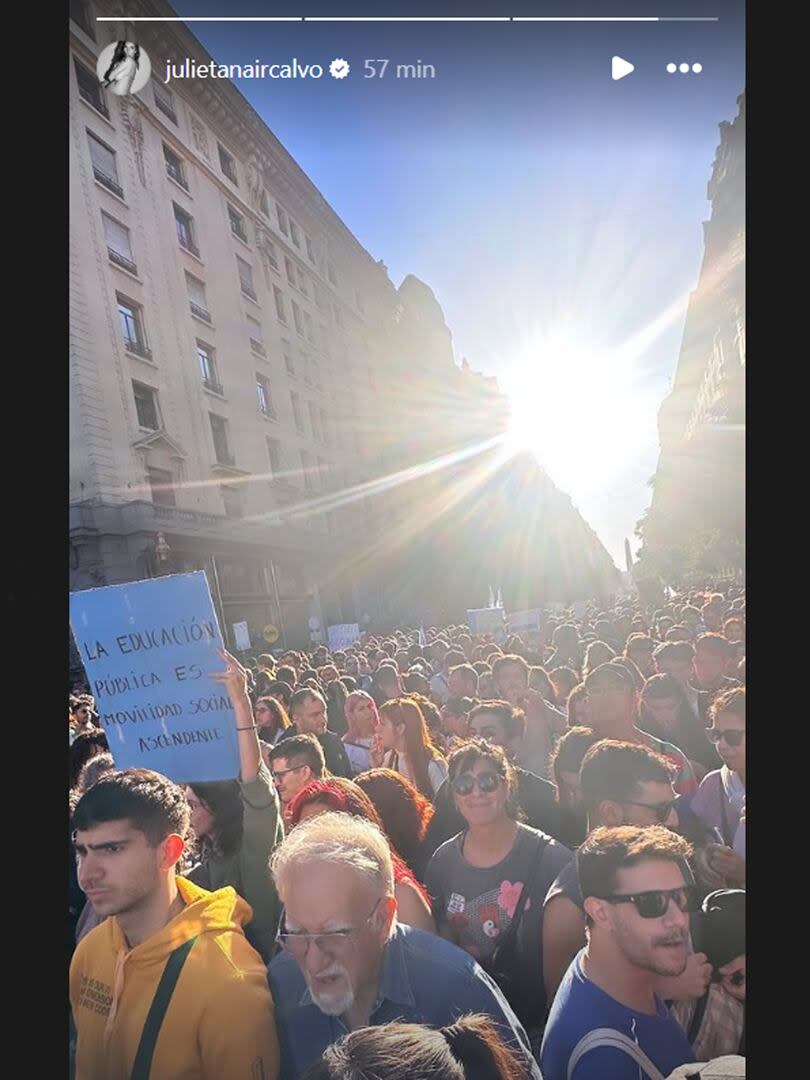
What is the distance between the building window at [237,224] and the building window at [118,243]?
34 centimetres

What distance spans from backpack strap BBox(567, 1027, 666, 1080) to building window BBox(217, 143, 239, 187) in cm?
265

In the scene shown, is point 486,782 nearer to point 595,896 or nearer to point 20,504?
point 595,896

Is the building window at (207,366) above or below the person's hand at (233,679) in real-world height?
above

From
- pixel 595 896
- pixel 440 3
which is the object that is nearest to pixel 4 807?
pixel 595 896

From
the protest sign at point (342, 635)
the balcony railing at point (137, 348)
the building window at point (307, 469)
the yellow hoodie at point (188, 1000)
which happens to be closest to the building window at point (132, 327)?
the balcony railing at point (137, 348)

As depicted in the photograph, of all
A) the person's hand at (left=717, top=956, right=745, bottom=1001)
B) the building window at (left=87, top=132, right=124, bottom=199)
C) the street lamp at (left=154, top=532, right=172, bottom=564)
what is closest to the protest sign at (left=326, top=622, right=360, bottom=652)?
the street lamp at (left=154, top=532, right=172, bottom=564)

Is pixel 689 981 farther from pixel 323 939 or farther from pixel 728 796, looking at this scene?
pixel 323 939

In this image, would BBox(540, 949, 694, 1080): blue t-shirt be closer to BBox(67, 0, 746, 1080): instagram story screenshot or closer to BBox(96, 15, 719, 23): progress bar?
BBox(67, 0, 746, 1080): instagram story screenshot

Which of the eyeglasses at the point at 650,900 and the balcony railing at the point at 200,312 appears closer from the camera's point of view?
the eyeglasses at the point at 650,900

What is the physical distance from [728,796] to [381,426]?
166 centimetres

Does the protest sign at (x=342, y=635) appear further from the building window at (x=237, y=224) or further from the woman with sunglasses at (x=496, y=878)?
the building window at (x=237, y=224)

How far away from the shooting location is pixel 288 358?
6.93 ft

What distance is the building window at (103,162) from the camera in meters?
1.89

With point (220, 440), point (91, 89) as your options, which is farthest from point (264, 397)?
point (91, 89)
